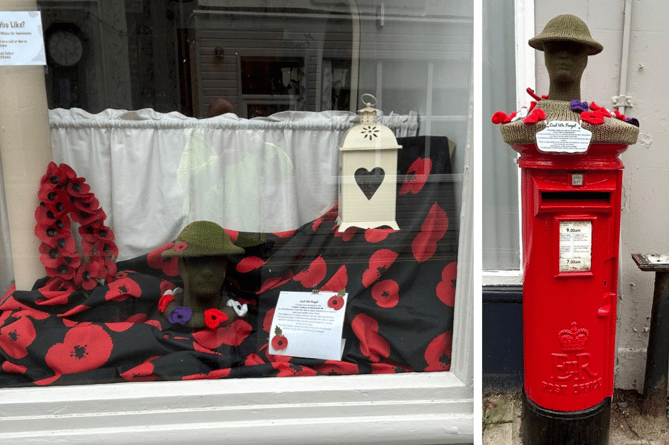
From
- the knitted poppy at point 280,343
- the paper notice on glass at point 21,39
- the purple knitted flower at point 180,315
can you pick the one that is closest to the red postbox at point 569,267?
the knitted poppy at point 280,343

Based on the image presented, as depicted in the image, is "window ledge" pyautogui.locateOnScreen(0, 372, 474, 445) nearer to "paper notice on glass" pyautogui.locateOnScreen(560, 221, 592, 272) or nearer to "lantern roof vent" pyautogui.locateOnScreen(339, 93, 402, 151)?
"paper notice on glass" pyautogui.locateOnScreen(560, 221, 592, 272)

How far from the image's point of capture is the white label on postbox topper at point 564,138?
224cm

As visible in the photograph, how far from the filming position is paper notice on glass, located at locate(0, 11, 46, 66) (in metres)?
2.56

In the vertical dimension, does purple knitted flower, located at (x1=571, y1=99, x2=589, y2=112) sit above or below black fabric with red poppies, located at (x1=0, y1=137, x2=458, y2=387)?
above

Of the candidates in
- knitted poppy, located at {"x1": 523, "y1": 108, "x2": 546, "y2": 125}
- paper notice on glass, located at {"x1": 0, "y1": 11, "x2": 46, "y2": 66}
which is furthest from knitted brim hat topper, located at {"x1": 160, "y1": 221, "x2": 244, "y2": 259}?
knitted poppy, located at {"x1": 523, "y1": 108, "x2": 546, "y2": 125}

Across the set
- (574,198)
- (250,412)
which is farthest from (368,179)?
(250,412)

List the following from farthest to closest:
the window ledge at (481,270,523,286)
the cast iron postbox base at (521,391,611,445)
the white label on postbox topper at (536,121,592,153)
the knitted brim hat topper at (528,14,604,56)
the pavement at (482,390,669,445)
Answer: the window ledge at (481,270,523,286) → the pavement at (482,390,669,445) → the cast iron postbox base at (521,391,611,445) → the knitted brim hat topper at (528,14,604,56) → the white label on postbox topper at (536,121,592,153)

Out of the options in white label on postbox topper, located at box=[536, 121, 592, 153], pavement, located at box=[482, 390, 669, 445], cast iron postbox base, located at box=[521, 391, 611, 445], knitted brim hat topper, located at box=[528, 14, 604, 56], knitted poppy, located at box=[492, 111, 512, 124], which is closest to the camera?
white label on postbox topper, located at box=[536, 121, 592, 153]

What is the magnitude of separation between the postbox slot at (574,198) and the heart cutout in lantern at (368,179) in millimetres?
787

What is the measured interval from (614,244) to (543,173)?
44cm

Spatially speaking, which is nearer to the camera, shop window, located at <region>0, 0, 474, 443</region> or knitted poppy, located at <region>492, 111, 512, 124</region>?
knitted poppy, located at <region>492, 111, 512, 124</region>

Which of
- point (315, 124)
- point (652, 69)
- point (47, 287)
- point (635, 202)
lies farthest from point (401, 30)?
point (47, 287)

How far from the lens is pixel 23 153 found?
2.78 meters

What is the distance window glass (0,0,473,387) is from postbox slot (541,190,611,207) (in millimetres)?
558
